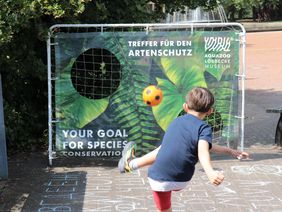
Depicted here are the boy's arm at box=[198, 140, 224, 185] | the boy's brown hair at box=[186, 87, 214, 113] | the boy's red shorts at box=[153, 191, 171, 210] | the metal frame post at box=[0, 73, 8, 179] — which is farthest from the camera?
the metal frame post at box=[0, 73, 8, 179]

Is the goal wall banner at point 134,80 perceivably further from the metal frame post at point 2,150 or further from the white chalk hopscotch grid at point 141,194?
the metal frame post at point 2,150

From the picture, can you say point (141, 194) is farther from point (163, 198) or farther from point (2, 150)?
point (163, 198)

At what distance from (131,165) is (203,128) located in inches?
30.5

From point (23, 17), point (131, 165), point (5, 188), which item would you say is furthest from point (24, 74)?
point (131, 165)

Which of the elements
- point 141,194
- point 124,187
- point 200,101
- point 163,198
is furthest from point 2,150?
point 200,101

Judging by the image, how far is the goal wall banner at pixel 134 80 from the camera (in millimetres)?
8031

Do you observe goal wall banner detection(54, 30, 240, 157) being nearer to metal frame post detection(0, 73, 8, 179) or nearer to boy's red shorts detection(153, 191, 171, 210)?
metal frame post detection(0, 73, 8, 179)

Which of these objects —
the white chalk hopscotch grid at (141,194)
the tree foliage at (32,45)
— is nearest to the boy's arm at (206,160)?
the white chalk hopscotch grid at (141,194)

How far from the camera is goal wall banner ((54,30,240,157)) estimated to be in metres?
8.03

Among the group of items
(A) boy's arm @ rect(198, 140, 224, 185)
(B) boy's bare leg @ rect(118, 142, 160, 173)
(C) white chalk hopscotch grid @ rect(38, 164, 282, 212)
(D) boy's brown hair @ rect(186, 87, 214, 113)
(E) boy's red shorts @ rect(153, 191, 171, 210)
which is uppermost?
(D) boy's brown hair @ rect(186, 87, 214, 113)

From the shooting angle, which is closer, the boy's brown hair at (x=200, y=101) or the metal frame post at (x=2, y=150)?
the boy's brown hair at (x=200, y=101)

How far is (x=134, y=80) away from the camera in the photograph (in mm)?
8148

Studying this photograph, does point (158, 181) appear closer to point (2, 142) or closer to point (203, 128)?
point (203, 128)

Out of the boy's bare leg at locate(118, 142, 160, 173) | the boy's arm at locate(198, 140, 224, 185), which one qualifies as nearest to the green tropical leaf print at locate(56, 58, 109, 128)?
the boy's bare leg at locate(118, 142, 160, 173)
